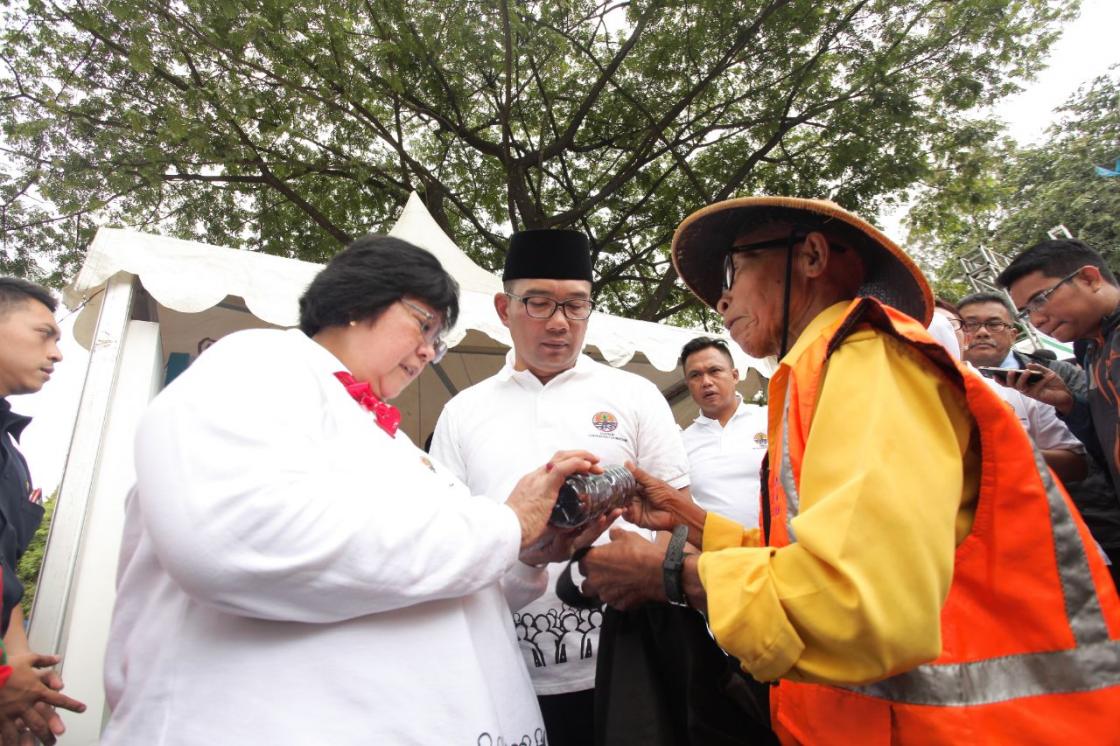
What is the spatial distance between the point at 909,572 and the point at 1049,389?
9.19 feet

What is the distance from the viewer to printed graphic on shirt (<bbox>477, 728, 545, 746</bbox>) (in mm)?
1288

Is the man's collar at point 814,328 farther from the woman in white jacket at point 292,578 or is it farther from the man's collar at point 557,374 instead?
the man's collar at point 557,374

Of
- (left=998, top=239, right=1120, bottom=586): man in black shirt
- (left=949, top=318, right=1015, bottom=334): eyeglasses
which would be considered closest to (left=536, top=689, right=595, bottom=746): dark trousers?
(left=998, top=239, right=1120, bottom=586): man in black shirt

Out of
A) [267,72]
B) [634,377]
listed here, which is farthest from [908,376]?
[267,72]

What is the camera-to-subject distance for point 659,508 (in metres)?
2.00

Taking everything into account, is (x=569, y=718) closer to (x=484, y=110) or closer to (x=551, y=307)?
(x=551, y=307)

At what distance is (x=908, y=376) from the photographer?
119cm

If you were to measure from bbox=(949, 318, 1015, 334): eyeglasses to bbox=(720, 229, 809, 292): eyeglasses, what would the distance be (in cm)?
300

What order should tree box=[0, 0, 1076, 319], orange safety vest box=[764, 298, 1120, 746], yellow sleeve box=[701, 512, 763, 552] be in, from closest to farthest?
1. orange safety vest box=[764, 298, 1120, 746]
2. yellow sleeve box=[701, 512, 763, 552]
3. tree box=[0, 0, 1076, 319]

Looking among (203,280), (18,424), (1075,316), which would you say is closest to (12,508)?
(18,424)

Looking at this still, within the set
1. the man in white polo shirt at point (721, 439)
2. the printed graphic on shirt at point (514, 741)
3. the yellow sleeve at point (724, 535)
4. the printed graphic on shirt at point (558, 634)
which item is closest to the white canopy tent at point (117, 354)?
the man in white polo shirt at point (721, 439)

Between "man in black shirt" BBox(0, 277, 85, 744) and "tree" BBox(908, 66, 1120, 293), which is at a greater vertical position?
"tree" BBox(908, 66, 1120, 293)

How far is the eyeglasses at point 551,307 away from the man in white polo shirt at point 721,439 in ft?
5.30

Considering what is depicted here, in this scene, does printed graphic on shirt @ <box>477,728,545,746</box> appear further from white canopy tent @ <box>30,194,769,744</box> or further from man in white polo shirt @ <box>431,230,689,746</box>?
white canopy tent @ <box>30,194,769,744</box>
